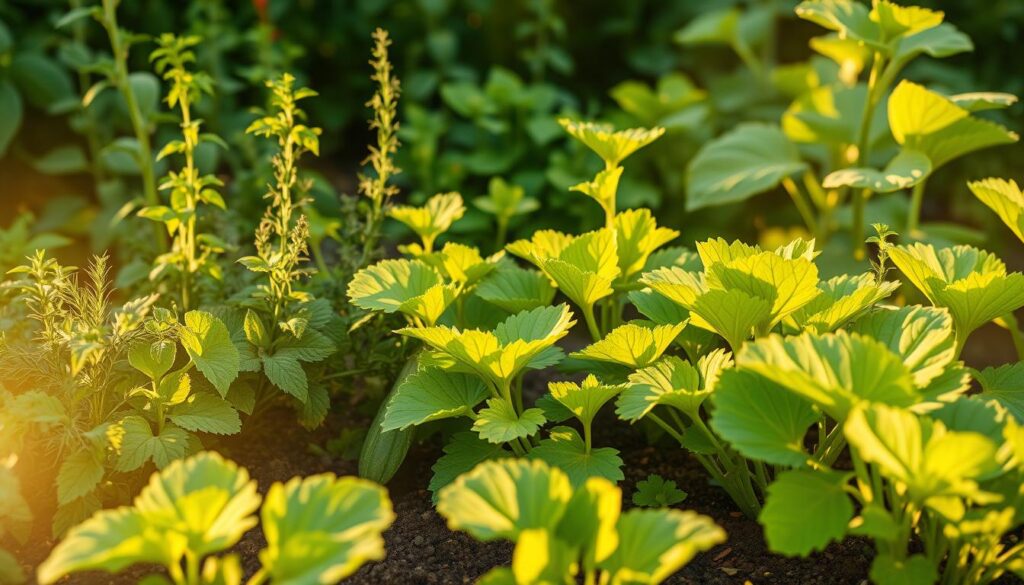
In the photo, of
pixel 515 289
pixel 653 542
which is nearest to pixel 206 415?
pixel 515 289

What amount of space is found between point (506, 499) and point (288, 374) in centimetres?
61

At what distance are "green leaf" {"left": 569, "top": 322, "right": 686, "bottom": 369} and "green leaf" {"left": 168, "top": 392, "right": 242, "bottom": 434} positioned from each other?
0.59 meters

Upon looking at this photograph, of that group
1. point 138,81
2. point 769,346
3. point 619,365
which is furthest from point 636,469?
point 138,81

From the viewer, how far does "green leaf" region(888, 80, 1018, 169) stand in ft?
7.23

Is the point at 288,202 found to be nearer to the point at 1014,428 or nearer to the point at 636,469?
the point at 636,469

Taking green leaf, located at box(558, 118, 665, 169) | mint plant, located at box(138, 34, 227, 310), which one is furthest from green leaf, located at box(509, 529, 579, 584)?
mint plant, located at box(138, 34, 227, 310)

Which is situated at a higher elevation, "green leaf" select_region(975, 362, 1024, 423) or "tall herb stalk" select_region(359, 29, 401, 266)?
"tall herb stalk" select_region(359, 29, 401, 266)

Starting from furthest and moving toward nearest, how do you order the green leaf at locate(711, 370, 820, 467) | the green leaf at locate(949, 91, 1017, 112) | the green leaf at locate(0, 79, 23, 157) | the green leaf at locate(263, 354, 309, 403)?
1. the green leaf at locate(0, 79, 23, 157)
2. the green leaf at locate(949, 91, 1017, 112)
3. the green leaf at locate(263, 354, 309, 403)
4. the green leaf at locate(711, 370, 820, 467)

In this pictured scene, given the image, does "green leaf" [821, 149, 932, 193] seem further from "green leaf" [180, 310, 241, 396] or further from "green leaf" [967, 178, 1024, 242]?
"green leaf" [180, 310, 241, 396]

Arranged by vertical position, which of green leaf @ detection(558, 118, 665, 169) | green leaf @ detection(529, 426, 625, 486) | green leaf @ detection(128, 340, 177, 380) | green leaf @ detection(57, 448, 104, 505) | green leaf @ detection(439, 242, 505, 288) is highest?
green leaf @ detection(558, 118, 665, 169)

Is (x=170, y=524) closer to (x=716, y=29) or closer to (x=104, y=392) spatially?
(x=104, y=392)

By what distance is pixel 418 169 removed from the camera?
10.1 ft

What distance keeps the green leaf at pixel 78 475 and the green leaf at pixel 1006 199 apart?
157 cm

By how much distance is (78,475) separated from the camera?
62.7 inches
